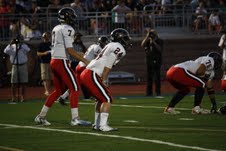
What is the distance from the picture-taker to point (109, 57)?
14.3 meters

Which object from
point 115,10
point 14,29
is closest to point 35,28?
point 14,29

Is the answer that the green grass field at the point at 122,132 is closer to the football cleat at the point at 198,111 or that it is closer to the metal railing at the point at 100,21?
the football cleat at the point at 198,111

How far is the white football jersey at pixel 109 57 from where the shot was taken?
1430 cm

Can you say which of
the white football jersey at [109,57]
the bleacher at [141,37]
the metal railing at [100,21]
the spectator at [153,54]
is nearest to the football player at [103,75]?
the white football jersey at [109,57]

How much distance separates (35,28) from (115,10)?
3010 mm

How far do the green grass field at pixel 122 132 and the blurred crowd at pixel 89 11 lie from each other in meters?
8.80

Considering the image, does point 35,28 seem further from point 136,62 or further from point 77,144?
point 77,144

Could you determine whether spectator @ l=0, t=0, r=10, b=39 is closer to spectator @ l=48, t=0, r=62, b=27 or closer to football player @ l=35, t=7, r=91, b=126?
spectator @ l=48, t=0, r=62, b=27

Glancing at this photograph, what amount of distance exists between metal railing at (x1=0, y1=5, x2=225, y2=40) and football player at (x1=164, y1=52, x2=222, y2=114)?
1130cm

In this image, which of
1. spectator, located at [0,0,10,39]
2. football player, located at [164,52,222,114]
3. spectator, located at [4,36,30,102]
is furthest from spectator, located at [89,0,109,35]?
football player, located at [164,52,222,114]

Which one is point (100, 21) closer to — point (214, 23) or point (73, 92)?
point (214, 23)

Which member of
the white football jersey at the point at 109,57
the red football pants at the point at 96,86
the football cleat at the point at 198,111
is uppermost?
the white football jersey at the point at 109,57

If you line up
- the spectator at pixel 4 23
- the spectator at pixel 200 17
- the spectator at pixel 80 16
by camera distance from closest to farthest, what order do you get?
the spectator at pixel 4 23, the spectator at pixel 80 16, the spectator at pixel 200 17

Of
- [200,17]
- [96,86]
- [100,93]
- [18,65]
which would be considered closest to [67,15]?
[96,86]
